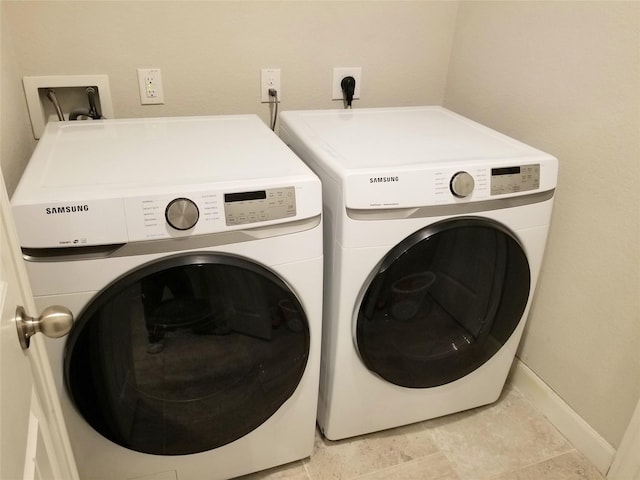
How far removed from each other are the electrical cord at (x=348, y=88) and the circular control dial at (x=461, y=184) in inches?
26.7

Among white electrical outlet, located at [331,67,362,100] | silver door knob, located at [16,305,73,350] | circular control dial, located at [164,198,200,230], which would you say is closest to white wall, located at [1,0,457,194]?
white electrical outlet, located at [331,67,362,100]

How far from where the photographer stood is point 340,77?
1692mm

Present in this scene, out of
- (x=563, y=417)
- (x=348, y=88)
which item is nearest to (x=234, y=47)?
(x=348, y=88)

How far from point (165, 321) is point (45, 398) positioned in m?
0.31

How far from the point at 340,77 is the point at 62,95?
0.83 metres

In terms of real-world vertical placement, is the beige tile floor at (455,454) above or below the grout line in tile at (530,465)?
above

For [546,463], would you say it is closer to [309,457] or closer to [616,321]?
[616,321]

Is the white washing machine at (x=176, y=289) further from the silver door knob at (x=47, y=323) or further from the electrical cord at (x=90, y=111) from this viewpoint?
the silver door knob at (x=47, y=323)

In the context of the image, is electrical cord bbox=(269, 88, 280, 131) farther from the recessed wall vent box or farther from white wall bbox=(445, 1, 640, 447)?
white wall bbox=(445, 1, 640, 447)

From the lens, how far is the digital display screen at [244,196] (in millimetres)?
994

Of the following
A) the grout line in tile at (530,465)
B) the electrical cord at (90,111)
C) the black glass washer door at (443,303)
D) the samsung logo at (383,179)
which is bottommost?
the grout line in tile at (530,465)

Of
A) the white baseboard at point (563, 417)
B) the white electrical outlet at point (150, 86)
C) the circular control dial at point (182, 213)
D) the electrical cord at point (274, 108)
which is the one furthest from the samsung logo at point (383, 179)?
A: the white baseboard at point (563, 417)

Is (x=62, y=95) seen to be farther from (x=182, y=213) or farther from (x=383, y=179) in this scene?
(x=383, y=179)

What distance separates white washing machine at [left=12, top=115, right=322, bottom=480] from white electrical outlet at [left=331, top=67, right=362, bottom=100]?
48cm
